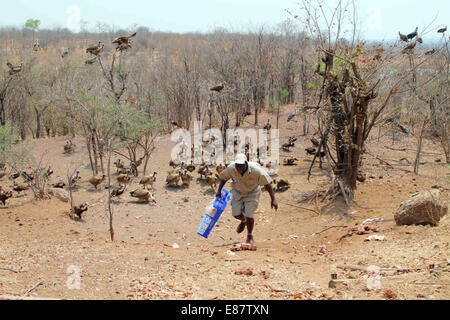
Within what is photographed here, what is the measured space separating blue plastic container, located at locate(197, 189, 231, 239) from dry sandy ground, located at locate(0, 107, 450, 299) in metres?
0.31

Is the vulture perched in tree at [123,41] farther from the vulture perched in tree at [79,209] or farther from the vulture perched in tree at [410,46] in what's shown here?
the vulture perched in tree at [410,46]

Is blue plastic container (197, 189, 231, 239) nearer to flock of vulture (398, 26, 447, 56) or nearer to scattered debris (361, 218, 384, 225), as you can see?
scattered debris (361, 218, 384, 225)

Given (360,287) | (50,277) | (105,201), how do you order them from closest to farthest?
(360,287)
(50,277)
(105,201)

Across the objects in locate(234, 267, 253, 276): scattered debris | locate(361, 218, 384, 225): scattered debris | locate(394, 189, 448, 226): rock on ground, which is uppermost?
locate(394, 189, 448, 226): rock on ground

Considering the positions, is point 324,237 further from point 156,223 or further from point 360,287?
point 156,223

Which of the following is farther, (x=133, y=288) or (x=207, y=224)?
(x=207, y=224)

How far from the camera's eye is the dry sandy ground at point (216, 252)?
4.53m

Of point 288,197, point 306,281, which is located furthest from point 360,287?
point 288,197

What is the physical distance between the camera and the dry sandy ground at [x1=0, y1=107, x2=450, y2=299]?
4.53 metres

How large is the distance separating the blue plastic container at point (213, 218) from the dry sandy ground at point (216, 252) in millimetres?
311

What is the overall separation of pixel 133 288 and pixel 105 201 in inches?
228

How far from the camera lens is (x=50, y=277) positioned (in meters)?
4.86

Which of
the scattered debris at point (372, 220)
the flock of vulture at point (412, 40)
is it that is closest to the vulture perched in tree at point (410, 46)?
the flock of vulture at point (412, 40)

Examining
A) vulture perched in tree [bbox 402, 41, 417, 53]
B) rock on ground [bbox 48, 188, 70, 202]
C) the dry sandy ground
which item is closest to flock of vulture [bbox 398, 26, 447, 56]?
vulture perched in tree [bbox 402, 41, 417, 53]
